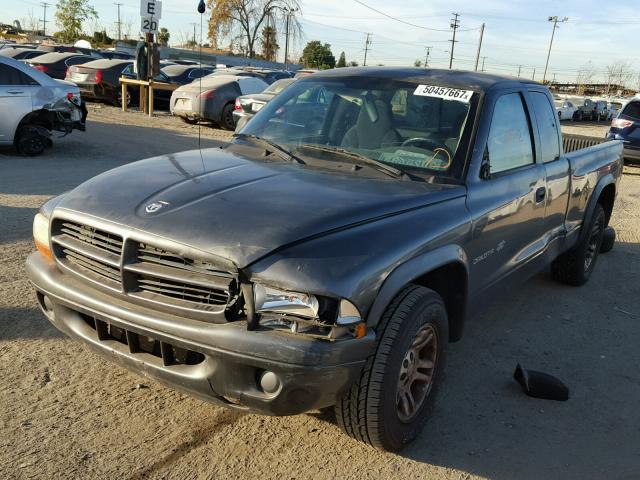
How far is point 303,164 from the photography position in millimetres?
3699

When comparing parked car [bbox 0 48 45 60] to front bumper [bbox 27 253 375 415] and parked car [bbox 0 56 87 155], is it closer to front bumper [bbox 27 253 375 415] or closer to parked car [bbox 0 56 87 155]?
parked car [bbox 0 56 87 155]

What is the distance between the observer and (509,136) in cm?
418

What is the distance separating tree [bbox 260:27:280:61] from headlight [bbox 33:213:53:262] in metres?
64.0

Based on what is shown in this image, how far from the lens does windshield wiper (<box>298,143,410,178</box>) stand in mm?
3580

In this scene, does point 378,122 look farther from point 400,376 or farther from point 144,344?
point 144,344

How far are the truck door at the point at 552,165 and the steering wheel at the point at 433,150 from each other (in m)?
1.18

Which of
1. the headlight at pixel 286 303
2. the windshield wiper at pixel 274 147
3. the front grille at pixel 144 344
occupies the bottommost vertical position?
the front grille at pixel 144 344

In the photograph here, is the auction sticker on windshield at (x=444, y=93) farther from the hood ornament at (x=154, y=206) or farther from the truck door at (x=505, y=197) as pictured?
the hood ornament at (x=154, y=206)

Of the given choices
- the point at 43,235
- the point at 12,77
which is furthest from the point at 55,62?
the point at 43,235

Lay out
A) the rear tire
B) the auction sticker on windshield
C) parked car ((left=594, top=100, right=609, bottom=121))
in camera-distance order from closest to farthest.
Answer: the auction sticker on windshield → the rear tire → parked car ((left=594, top=100, right=609, bottom=121))

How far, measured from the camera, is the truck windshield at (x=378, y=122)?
12.4ft

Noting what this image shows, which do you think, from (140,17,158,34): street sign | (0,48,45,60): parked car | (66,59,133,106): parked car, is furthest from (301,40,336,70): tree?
(140,17,158,34): street sign

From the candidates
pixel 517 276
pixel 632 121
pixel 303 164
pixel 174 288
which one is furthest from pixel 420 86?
pixel 632 121

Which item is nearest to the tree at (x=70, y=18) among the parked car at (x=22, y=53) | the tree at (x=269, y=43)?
the tree at (x=269, y=43)
